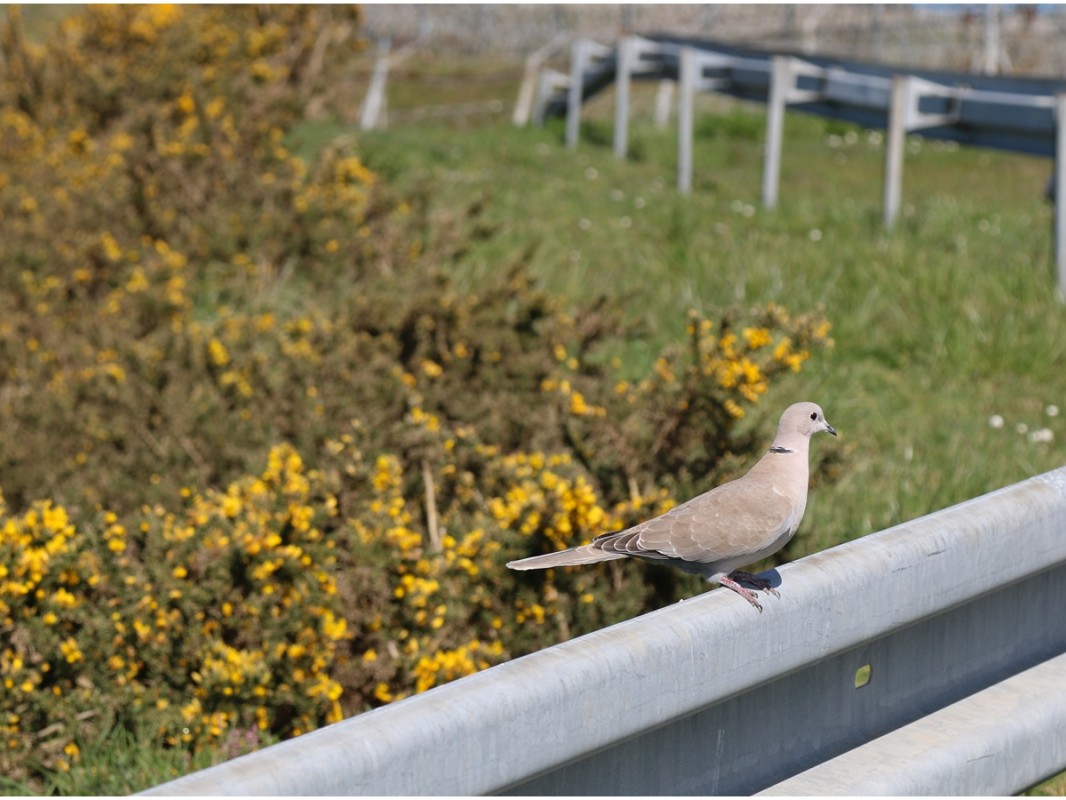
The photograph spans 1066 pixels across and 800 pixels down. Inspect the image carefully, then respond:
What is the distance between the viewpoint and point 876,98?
423 inches

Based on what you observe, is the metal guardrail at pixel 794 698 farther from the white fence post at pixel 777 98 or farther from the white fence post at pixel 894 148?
the white fence post at pixel 777 98

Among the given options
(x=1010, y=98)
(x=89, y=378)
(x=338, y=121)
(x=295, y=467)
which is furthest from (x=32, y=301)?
(x=338, y=121)

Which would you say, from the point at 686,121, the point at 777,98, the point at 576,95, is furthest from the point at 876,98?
the point at 576,95

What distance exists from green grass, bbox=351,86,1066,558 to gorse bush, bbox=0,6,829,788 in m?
0.53

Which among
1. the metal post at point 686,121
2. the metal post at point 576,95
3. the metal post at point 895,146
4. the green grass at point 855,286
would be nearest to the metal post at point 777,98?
the green grass at point 855,286

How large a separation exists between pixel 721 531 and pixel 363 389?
310cm

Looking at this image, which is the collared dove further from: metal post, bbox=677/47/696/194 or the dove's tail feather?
metal post, bbox=677/47/696/194

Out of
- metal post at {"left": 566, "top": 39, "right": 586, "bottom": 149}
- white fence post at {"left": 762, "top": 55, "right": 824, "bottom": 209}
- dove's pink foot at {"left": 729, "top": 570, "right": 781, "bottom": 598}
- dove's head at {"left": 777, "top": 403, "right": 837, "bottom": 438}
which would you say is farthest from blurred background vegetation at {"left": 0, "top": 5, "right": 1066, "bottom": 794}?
metal post at {"left": 566, "top": 39, "right": 586, "bottom": 149}

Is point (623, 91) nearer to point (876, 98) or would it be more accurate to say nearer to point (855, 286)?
point (876, 98)

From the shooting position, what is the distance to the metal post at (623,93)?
15.8m

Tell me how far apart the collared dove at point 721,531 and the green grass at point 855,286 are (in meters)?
1.47

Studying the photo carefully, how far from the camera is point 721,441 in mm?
4844

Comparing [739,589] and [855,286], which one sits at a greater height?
[739,589]

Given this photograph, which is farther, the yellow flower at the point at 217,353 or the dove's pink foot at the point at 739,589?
the yellow flower at the point at 217,353
